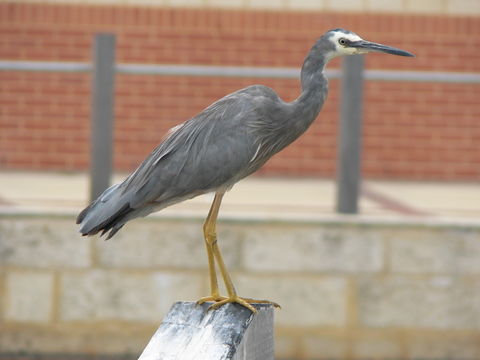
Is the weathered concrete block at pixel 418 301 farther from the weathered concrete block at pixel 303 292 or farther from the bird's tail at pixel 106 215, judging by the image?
the bird's tail at pixel 106 215

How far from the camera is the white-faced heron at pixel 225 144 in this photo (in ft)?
17.4

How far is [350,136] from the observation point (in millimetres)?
8727

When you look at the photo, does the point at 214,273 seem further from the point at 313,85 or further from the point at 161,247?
the point at 161,247

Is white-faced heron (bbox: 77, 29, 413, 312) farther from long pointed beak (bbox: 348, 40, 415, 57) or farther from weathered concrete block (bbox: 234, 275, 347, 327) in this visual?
weathered concrete block (bbox: 234, 275, 347, 327)

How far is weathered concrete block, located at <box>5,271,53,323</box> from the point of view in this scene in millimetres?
8531

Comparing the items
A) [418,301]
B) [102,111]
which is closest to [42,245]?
[102,111]

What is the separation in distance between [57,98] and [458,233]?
4928mm

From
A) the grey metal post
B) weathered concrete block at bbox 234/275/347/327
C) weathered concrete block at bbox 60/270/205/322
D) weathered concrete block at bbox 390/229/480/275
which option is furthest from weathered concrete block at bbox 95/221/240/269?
weathered concrete block at bbox 390/229/480/275

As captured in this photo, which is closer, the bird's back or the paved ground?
the bird's back

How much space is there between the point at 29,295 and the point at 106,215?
3.43m

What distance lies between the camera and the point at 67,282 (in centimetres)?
852

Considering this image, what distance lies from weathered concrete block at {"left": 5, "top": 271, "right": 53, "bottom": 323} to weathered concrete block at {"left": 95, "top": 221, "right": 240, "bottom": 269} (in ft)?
1.43

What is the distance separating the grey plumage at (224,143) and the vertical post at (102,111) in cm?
337

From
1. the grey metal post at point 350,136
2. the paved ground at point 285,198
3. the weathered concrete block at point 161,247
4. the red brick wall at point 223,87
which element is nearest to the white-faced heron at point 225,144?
the weathered concrete block at point 161,247
